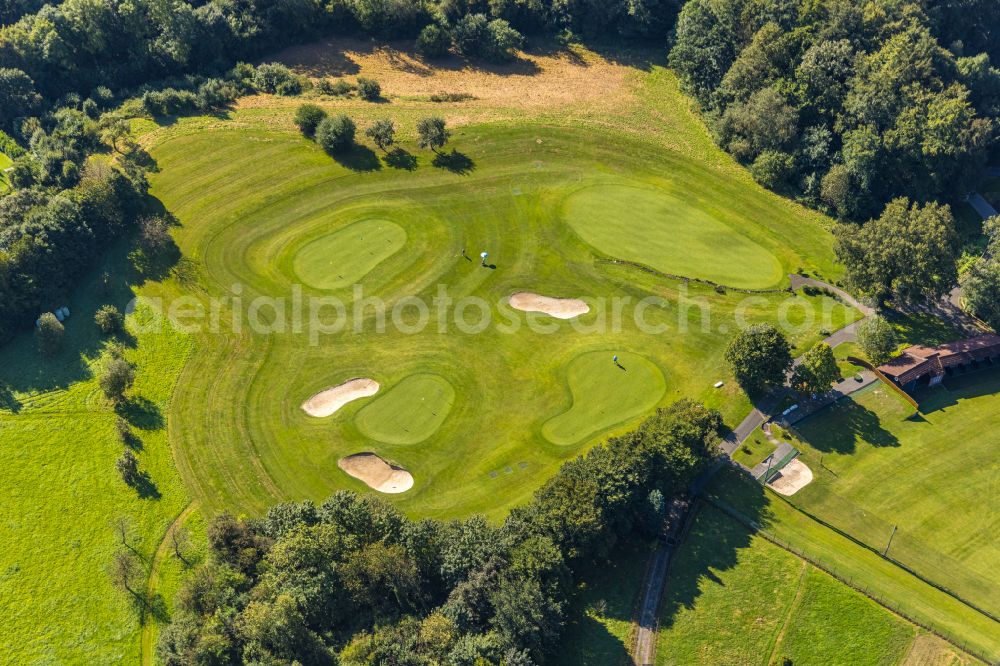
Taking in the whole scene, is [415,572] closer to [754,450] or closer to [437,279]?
[754,450]

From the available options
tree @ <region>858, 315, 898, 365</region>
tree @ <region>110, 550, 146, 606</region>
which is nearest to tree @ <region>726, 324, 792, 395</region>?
tree @ <region>858, 315, 898, 365</region>

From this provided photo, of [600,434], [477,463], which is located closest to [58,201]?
[477,463]

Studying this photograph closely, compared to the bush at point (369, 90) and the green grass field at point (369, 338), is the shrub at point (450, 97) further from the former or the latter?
the bush at point (369, 90)

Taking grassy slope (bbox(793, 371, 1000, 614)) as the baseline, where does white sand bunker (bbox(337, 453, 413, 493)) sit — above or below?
below

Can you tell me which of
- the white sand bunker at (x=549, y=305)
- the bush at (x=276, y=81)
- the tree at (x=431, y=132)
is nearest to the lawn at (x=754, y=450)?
the white sand bunker at (x=549, y=305)

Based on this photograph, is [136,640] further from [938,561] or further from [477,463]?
[938,561]

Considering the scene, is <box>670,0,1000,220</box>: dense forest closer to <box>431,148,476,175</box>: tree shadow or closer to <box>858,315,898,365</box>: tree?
<box>858,315,898,365</box>: tree

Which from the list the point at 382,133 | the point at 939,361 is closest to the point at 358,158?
the point at 382,133
